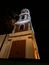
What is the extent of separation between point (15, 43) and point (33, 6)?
406 cm

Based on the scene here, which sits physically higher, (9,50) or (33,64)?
(33,64)

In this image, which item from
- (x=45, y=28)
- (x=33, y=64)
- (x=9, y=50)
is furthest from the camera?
(x=9, y=50)

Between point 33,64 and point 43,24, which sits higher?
point 43,24

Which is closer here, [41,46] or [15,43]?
[41,46]

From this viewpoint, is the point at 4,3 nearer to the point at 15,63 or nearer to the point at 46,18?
the point at 46,18

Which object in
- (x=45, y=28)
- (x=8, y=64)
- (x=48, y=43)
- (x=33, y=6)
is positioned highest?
(x=33, y=6)

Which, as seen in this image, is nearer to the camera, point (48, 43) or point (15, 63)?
point (15, 63)

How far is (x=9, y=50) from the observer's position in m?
4.28

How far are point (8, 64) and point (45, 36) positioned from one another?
0.42 m

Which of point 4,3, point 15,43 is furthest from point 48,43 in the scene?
point 15,43

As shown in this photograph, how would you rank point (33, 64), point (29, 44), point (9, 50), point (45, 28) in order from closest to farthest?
point (33, 64) → point (45, 28) → point (9, 50) → point (29, 44)

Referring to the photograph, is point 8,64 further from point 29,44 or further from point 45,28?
point 29,44

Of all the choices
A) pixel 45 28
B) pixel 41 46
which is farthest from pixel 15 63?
pixel 45 28

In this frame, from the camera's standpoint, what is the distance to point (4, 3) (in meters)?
0.96
